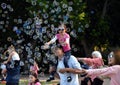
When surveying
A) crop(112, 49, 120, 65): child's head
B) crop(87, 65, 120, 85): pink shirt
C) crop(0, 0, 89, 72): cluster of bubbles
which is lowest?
crop(87, 65, 120, 85): pink shirt

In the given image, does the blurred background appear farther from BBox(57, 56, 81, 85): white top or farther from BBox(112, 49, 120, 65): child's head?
BBox(112, 49, 120, 65): child's head

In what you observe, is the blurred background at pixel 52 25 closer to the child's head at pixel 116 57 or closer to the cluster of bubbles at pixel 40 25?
the cluster of bubbles at pixel 40 25

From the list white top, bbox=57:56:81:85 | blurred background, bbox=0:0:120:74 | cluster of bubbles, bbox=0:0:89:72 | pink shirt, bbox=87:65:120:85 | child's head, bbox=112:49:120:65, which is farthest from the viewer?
blurred background, bbox=0:0:120:74

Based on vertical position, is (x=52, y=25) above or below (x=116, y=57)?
above

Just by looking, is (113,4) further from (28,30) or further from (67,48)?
(67,48)

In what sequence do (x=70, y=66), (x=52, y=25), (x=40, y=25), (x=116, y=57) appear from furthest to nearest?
1. (x=52, y=25)
2. (x=40, y=25)
3. (x=70, y=66)
4. (x=116, y=57)

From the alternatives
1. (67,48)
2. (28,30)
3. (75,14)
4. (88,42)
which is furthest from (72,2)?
(67,48)

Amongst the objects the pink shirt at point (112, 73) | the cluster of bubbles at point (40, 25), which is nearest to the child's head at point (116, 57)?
the pink shirt at point (112, 73)

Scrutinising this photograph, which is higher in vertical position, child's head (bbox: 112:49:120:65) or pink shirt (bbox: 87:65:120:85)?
child's head (bbox: 112:49:120:65)

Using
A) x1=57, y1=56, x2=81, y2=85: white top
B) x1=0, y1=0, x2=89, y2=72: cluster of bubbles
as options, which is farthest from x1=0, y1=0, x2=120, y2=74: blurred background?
x1=57, y1=56, x2=81, y2=85: white top

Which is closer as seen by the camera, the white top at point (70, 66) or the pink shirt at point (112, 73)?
the pink shirt at point (112, 73)

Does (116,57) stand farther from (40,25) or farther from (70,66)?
(40,25)

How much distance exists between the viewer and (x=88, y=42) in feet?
98.6

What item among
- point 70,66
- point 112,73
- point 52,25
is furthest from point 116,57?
point 52,25
